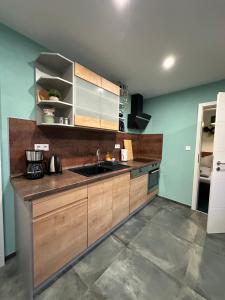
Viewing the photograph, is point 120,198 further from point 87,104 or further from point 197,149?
point 197,149

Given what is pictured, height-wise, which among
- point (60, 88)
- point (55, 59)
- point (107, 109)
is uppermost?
point (55, 59)

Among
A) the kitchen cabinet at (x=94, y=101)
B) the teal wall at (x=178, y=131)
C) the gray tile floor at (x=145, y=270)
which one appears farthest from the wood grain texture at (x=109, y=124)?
the gray tile floor at (x=145, y=270)

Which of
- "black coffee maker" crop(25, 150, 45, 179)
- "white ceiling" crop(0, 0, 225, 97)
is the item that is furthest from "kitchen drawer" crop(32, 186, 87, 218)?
"white ceiling" crop(0, 0, 225, 97)

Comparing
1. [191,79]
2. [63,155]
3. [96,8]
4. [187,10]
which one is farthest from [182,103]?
[63,155]

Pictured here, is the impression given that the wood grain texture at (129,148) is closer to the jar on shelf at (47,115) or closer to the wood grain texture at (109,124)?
the wood grain texture at (109,124)

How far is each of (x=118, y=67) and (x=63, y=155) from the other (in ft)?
4.87

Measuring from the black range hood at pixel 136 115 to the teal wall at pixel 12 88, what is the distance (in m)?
1.91

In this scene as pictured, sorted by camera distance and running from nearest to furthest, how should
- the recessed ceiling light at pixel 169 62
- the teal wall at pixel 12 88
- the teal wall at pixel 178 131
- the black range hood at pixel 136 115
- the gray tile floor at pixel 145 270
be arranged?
1. the gray tile floor at pixel 145 270
2. the teal wall at pixel 12 88
3. the recessed ceiling light at pixel 169 62
4. the teal wall at pixel 178 131
5. the black range hood at pixel 136 115

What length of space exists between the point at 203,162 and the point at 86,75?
3.73 m

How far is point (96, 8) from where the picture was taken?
109cm

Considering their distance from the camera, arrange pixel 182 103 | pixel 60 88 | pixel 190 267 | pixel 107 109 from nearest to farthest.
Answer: pixel 190 267, pixel 60 88, pixel 107 109, pixel 182 103

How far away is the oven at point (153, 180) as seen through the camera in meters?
2.65

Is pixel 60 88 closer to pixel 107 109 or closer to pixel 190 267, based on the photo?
pixel 107 109

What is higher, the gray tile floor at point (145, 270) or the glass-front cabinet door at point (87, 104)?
the glass-front cabinet door at point (87, 104)
